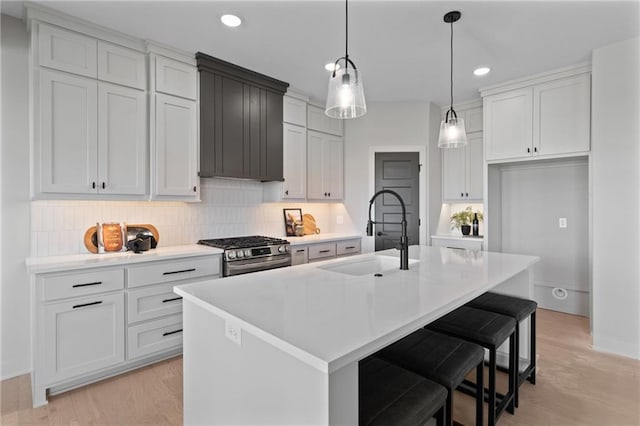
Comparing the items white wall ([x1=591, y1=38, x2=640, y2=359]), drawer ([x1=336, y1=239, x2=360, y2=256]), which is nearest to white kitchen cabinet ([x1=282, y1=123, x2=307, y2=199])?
drawer ([x1=336, y1=239, x2=360, y2=256])

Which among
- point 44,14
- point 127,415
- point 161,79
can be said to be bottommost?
point 127,415

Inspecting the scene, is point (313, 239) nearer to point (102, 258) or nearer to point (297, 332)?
point (102, 258)

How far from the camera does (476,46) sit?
114 inches

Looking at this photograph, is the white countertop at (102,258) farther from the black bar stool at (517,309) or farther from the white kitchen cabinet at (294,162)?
the black bar stool at (517,309)

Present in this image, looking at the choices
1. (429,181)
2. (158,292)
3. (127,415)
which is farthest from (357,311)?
(429,181)

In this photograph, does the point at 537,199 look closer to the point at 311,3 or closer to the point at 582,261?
the point at 582,261

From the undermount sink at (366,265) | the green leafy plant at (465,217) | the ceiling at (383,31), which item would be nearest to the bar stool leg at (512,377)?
the undermount sink at (366,265)

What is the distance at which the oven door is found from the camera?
2924 mm

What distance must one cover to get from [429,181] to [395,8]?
2.46 metres

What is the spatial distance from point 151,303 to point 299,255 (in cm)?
158

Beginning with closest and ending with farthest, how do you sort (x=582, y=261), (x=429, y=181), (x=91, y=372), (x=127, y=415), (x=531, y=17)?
1. (x=127, y=415)
2. (x=91, y=372)
3. (x=531, y=17)
4. (x=582, y=261)
5. (x=429, y=181)

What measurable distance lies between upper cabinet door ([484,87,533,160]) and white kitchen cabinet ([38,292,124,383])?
4.02m

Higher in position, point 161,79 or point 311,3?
point 311,3

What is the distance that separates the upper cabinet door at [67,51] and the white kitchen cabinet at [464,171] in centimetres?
412
